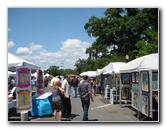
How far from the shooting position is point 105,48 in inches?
752

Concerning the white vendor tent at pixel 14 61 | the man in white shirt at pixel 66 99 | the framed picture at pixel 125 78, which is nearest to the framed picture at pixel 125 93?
the framed picture at pixel 125 78

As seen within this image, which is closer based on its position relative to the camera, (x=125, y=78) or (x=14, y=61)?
(x=14, y=61)

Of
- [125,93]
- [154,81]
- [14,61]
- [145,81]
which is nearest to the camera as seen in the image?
[154,81]

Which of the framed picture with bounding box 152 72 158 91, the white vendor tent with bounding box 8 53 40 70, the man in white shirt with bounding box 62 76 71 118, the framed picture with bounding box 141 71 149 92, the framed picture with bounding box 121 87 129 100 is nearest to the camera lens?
the framed picture with bounding box 152 72 158 91

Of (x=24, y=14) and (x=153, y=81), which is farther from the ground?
(x=24, y=14)

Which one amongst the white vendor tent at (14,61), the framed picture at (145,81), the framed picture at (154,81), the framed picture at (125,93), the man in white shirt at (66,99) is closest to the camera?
the framed picture at (154,81)

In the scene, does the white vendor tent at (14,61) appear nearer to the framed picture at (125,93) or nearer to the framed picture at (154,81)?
the framed picture at (154,81)

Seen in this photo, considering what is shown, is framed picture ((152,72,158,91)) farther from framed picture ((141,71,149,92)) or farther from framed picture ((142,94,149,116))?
framed picture ((142,94,149,116))

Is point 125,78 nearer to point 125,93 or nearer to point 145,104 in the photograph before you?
point 125,93

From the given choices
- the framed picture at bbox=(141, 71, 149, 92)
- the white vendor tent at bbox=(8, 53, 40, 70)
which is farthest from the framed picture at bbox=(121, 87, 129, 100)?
the white vendor tent at bbox=(8, 53, 40, 70)

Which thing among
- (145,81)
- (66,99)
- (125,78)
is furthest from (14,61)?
(125,78)
